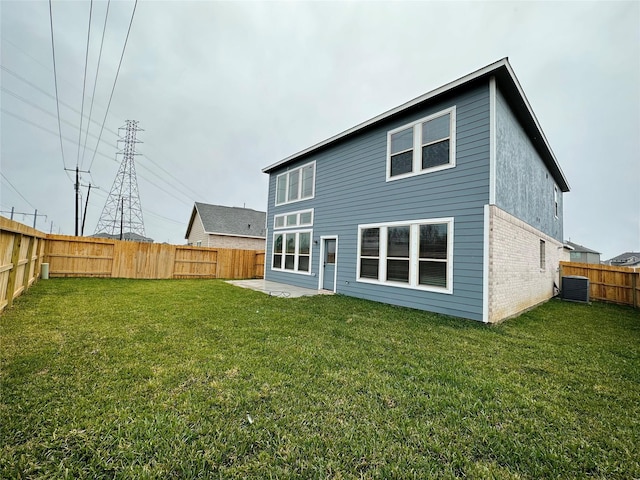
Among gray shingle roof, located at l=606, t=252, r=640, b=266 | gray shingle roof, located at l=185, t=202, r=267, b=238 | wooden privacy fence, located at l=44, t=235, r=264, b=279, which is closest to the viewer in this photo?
wooden privacy fence, located at l=44, t=235, r=264, b=279

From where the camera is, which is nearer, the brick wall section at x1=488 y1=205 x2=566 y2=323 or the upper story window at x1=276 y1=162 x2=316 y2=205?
the brick wall section at x1=488 y1=205 x2=566 y2=323

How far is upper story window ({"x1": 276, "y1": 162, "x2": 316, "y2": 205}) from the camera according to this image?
36.8 ft

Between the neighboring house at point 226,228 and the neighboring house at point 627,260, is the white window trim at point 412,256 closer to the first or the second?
the neighboring house at point 226,228

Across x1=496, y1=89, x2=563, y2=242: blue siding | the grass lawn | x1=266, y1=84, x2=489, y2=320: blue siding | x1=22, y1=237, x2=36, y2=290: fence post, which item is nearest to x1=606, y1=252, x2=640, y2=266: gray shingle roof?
x1=496, y1=89, x2=563, y2=242: blue siding

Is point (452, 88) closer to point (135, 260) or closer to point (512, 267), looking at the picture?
point (512, 267)

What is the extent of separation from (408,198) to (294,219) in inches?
227

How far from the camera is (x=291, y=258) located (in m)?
11.9

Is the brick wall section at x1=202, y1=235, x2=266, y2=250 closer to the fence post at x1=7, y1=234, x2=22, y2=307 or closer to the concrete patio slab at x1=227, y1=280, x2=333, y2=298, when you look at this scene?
the concrete patio slab at x1=227, y1=280, x2=333, y2=298

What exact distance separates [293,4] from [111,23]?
5.44m

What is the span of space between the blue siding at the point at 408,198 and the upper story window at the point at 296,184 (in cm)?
37

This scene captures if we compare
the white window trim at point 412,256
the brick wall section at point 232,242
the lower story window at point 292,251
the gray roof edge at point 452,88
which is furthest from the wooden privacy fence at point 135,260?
the white window trim at point 412,256

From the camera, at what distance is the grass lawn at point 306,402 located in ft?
5.80

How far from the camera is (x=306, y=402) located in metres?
2.47

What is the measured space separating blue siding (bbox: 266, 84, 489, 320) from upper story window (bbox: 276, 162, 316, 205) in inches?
14.6
